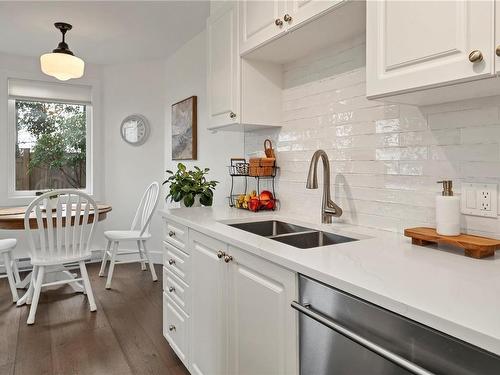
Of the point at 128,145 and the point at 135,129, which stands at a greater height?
the point at 135,129

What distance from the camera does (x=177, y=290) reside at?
80.9 inches

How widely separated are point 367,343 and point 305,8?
51.3 inches

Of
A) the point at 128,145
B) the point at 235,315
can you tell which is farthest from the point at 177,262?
the point at 128,145

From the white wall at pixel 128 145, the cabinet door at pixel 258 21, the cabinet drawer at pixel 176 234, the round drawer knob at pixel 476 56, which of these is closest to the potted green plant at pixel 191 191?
the cabinet drawer at pixel 176 234

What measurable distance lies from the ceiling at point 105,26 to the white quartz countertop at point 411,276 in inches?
92.1

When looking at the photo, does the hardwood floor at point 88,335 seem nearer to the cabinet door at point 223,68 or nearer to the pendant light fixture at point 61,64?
the cabinet door at point 223,68

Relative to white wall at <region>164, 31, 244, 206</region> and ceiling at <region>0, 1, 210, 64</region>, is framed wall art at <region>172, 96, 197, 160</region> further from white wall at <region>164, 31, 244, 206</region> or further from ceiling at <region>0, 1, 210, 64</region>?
ceiling at <region>0, 1, 210, 64</region>

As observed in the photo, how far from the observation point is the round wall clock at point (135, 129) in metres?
4.48

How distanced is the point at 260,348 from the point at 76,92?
13.5 feet

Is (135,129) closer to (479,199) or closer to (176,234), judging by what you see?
(176,234)

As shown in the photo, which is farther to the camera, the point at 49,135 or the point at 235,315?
the point at 49,135

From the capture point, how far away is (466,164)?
1.28 metres

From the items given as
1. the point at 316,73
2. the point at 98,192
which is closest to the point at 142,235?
the point at 98,192

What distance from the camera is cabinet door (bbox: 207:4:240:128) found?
211 cm
